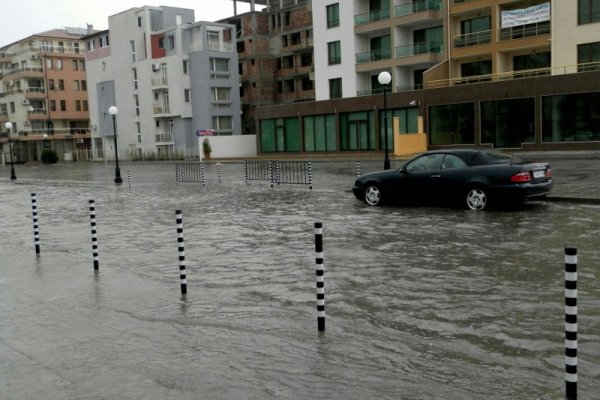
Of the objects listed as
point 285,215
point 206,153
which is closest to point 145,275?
point 285,215

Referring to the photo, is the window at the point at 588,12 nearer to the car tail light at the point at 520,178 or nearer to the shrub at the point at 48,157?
the car tail light at the point at 520,178

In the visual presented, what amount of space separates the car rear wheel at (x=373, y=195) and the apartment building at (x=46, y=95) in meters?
85.0

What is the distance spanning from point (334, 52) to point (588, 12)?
78.7 feet

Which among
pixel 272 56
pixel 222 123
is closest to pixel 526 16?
pixel 222 123

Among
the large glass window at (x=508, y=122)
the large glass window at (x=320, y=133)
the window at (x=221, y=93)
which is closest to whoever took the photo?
the large glass window at (x=508, y=122)

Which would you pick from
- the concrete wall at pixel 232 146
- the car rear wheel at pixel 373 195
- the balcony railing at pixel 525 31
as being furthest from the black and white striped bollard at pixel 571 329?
the concrete wall at pixel 232 146

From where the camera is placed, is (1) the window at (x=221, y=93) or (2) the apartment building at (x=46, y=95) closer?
(1) the window at (x=221, y=93)

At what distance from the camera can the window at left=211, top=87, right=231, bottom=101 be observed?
76125 millimetres

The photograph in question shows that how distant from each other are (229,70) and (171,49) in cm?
767

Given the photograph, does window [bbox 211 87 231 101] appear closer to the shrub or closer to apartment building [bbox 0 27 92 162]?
the shrub

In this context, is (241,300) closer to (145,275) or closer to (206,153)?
(145,275)

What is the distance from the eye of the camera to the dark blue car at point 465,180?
613 inches

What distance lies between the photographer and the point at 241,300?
800 centimetres

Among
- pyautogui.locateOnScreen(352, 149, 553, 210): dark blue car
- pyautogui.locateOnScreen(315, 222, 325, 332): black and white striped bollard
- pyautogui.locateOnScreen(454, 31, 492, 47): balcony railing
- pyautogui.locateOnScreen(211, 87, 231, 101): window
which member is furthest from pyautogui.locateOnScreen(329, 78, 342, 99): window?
pyautogui.locateOnScreen(315, 222, 325, 332): black and white striped bollard
